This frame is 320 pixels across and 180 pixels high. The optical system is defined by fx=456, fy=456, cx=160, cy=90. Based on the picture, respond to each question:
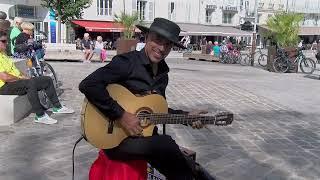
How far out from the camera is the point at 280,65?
751 inches

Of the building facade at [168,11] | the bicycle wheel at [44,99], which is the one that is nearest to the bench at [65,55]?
the bicycle wheel at [44,99]

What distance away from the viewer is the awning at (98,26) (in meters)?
43.9

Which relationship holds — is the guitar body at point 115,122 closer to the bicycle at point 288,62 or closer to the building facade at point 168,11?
the bicycle at point 288,62

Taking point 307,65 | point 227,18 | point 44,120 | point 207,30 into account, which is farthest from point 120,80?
point 227,18

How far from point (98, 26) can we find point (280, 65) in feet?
93.8

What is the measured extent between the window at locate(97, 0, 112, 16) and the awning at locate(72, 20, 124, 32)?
119 centimetres

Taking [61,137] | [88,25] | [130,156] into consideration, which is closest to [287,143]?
[61,137]

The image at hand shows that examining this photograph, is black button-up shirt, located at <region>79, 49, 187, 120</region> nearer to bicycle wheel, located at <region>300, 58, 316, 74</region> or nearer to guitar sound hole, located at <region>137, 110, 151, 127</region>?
guitar sound hole, located at <region>137, 110, 151, 127</region>

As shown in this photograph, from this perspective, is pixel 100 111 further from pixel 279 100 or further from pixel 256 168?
pixel 279 100

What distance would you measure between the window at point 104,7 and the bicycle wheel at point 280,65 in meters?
30.6

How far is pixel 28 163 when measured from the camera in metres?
5.12

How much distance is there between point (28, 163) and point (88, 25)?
132 ft

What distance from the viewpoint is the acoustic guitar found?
295cm

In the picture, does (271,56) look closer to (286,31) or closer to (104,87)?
(286,31)
